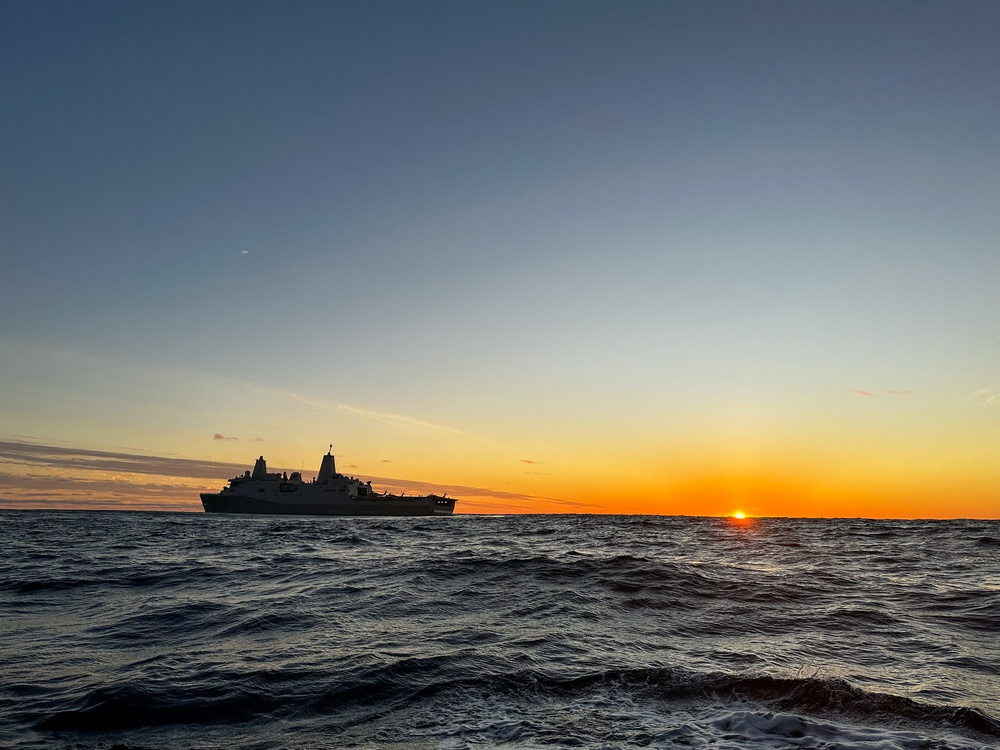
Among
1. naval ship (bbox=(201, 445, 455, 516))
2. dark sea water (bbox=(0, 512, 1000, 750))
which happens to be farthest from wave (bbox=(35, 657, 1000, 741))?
naval ship (bbox=(201, 445, 455, 516))

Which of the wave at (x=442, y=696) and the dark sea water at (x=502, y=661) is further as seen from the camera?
the wave at (x=442, y=696)

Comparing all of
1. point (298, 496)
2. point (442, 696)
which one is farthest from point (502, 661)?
point (298, 496)

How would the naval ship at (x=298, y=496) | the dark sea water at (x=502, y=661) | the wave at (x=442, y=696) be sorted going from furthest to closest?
the naval ship at (x=298, y=496) → the wave at (x=442, y=696) → the dark sea water at (x=502, y=661)

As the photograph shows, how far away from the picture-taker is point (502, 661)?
335 inches

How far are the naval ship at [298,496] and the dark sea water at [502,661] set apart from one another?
92.0 meters

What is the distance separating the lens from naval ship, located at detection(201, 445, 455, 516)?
10412 cm

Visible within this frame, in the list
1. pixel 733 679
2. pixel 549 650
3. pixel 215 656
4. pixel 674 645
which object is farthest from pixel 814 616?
pixel 215 656

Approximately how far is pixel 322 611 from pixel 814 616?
1045 centimetres

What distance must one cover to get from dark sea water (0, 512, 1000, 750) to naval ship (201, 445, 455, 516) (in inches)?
3624

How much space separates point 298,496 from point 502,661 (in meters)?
106

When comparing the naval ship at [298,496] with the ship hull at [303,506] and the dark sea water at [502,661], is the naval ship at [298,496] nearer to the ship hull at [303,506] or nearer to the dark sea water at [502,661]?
the ship hull at [303,506]

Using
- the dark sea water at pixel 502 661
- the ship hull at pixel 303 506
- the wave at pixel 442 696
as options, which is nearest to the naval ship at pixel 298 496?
the ship hull at pixel 303 506

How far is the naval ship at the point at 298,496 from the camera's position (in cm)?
10412

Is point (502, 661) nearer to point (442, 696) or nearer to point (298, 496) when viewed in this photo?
point (442, 696)
